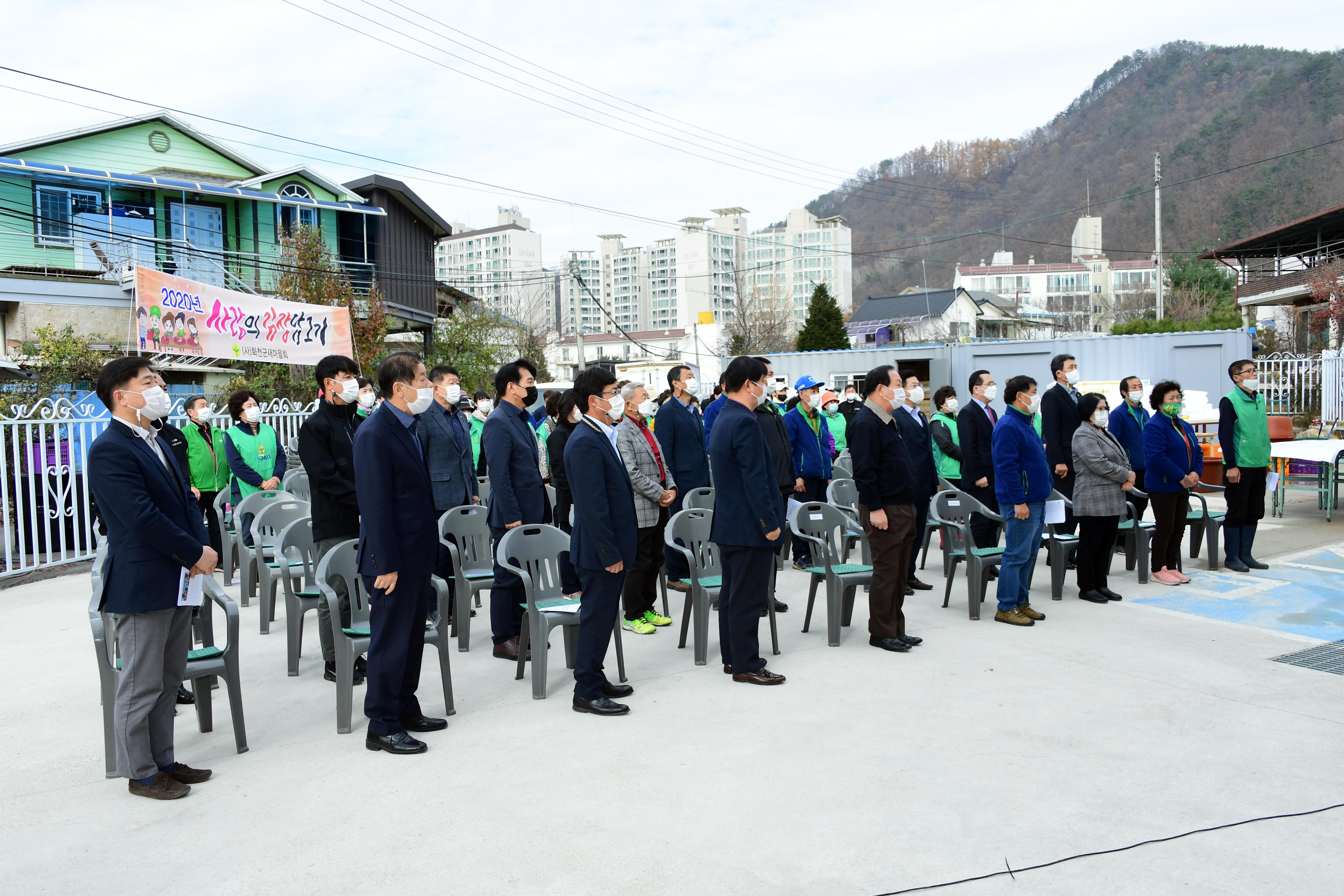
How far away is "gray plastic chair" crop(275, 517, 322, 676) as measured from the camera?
17.8 ft

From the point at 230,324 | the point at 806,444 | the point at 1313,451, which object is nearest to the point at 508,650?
the point at 806,444

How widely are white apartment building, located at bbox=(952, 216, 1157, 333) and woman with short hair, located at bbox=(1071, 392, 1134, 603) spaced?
54.6 m

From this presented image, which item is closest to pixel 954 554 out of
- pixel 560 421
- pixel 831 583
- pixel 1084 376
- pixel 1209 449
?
pixel 831 583

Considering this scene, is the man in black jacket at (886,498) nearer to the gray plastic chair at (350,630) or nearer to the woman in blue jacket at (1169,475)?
the gray plastic chair at (350,630)

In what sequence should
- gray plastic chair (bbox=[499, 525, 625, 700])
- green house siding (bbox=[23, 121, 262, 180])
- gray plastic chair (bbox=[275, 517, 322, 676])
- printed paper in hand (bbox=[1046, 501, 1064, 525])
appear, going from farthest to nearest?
green house siding (bbox=[23, 121, 262, 180])
printed paper in hand (bbox=[1046, 501, 1064, 525])
gray plastic chair (bbox=[275, 517, 322, 676])
gray plastic chair (bbox=[499, 525, 625, 700])

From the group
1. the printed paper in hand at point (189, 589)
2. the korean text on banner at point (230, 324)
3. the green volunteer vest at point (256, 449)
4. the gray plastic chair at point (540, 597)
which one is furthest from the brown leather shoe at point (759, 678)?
the korean text on banner at point (230, 324)

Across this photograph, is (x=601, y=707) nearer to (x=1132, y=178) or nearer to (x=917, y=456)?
(x=917, y=456)

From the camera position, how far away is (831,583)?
19.3 feet

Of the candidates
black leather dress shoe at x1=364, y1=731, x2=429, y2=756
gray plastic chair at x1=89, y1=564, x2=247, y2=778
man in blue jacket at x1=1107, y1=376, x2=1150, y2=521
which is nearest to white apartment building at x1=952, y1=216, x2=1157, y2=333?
man in blue jacket at x1=1107, y1=376, x2=1150, y2=521

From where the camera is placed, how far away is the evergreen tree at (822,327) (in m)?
35.7

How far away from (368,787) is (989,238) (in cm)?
8127

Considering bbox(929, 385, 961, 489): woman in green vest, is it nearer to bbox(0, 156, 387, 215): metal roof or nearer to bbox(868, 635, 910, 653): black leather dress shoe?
bbox(868, 635, 910, 653): black leather dress shoe

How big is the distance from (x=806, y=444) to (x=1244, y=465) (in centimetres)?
387

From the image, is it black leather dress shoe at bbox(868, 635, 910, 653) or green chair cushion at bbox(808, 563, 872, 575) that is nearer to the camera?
black leather dress shoe at bbox(868, 635, 910, 653)
